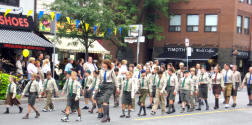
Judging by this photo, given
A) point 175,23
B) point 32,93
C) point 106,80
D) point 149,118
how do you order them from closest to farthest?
point 106,80, point 32,93, point 149,118, point 175,23

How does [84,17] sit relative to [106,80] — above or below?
above

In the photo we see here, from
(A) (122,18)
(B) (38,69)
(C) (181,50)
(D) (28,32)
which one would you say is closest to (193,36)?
(C) (181,50)

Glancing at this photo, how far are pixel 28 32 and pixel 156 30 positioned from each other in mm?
15238

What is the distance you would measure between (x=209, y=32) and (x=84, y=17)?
18.3 m

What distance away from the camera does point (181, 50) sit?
37.8m

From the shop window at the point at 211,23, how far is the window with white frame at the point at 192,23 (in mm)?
948

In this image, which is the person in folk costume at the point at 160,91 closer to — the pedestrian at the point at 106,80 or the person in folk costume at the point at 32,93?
the pedestrian at the point at 106,80

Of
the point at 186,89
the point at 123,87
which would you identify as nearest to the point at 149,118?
the point at 123,87

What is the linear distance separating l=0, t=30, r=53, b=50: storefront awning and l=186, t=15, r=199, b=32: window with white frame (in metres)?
17.7

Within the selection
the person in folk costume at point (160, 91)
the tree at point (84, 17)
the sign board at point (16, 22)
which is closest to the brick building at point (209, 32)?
the tree at point (84, 17)

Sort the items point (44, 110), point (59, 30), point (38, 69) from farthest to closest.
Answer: point (59, 30) < point (38, 69) < point (44, 110)

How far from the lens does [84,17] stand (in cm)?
2164

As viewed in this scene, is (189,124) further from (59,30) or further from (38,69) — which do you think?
(59,30)

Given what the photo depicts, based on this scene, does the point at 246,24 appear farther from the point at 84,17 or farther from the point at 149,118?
the point at 149,118
